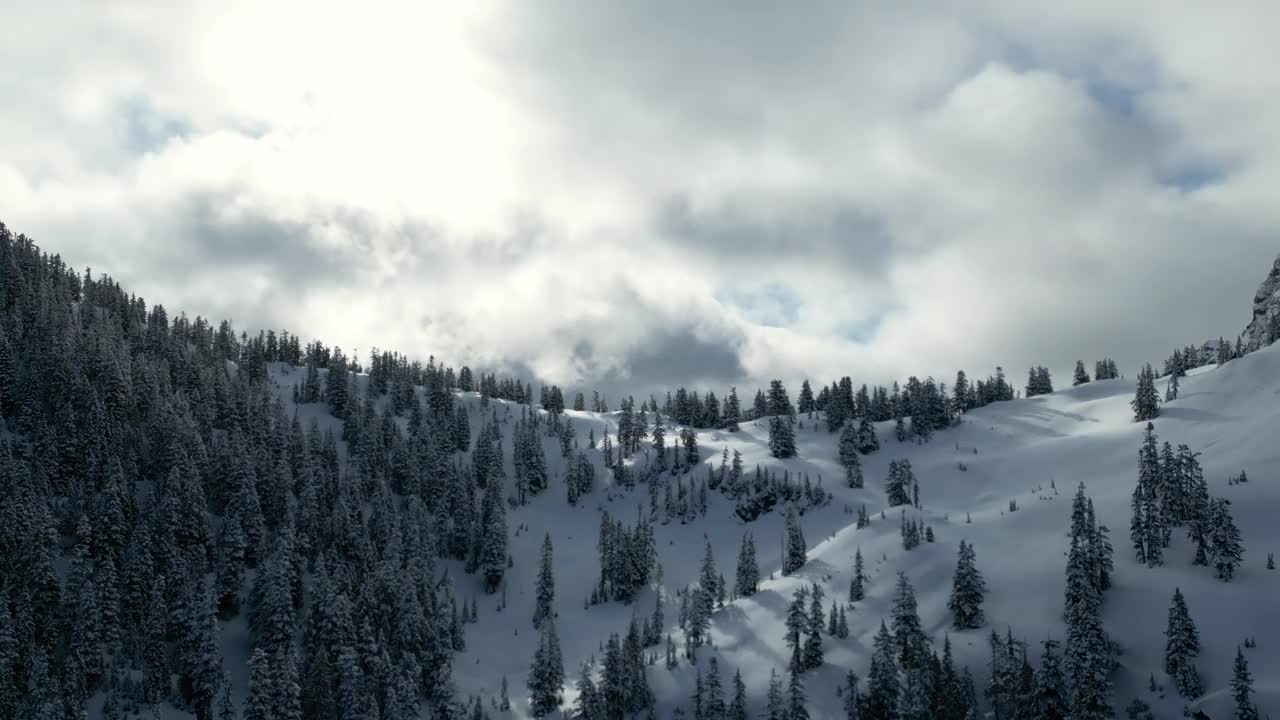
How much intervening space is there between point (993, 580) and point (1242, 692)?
40071mm

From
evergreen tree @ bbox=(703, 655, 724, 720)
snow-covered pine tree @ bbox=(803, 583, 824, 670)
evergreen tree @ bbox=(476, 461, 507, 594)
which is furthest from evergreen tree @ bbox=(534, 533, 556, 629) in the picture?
snow-covered pine tree @ bbox=(803, 583, 824, 670)

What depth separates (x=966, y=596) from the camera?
12488 centimetres

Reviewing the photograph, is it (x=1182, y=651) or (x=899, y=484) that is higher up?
(x=899, y=484)

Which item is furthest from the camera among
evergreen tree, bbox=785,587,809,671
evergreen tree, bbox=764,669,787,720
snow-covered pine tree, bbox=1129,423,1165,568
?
evergreen tree, bbox=785,587,809,671

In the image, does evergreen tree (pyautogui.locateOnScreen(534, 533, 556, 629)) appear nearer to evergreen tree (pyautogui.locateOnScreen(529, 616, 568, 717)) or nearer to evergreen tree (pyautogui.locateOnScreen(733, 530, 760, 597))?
evergreen tree (pyautogui.locateOnScreen(529, 616, 568, 717))

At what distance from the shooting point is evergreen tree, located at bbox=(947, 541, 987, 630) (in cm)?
12325

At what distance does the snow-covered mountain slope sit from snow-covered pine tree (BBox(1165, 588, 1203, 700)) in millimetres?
1362

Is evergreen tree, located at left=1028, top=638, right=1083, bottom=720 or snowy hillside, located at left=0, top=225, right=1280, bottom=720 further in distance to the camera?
snowy hillside, located at left=0, top=225, right=1280, bottom=720

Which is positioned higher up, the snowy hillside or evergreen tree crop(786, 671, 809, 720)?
the snowy hillside

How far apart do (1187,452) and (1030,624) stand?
45336 millimetres

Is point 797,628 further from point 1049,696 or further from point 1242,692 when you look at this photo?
point 1242,692

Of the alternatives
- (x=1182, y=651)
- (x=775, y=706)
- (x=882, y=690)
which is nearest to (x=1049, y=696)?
(x=1182, y=651)

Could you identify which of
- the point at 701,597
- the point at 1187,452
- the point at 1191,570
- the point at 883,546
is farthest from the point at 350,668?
→ the point at 1187,452

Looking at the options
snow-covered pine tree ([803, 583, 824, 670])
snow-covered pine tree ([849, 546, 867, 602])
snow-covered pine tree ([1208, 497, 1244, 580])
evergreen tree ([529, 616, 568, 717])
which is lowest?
evergreen tree ([529, 616, 568, 717])
